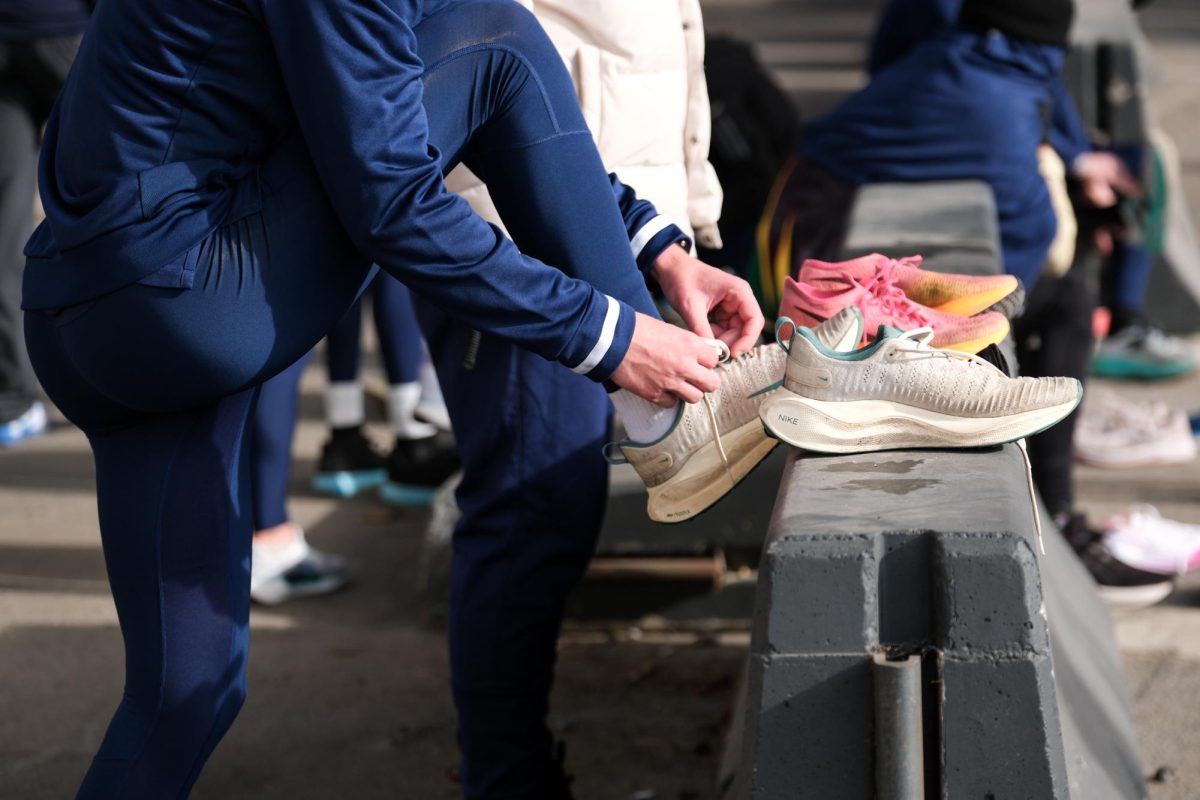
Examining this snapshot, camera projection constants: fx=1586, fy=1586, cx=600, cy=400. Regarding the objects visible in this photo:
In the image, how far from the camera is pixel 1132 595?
420cm

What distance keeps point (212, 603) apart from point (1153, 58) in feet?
44.4

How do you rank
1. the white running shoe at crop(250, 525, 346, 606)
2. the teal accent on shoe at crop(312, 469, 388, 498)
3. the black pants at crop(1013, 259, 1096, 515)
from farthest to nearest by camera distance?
the teal accent on shoe at crop(312, 469, 388, 498)
the black pants at crop(1013, 259, 1096, 515)
the white running shoe at crop(250, 525, 346, 606)

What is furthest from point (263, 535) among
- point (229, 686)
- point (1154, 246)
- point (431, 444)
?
point (1154, 246)

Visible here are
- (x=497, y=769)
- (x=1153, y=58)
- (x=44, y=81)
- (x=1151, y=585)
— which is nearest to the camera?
(x=497, y=769)

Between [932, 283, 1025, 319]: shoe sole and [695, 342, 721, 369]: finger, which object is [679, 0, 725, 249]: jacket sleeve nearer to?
[932, 283, 1025, 319]: shoe sole

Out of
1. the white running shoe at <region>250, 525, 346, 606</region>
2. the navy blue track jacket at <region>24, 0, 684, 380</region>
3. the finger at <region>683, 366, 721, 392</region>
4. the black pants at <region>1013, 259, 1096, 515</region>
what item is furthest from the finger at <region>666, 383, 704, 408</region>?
the black pants at <region>1013, 259, 1096, 515</region>


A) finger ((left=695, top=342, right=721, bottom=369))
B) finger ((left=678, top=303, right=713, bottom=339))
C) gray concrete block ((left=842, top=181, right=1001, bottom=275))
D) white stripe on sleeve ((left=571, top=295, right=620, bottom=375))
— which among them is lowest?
gray concrete block ((left=842, top=181, right=1001, bottom=275))

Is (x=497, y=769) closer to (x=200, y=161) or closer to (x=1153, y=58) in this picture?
(x=200, y=161)

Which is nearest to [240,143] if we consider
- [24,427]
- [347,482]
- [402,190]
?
[402,190]

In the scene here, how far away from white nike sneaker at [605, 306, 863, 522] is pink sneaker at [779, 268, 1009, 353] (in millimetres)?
179

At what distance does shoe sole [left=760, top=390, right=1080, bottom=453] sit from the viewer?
2.30 metres

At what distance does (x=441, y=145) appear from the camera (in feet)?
6.95

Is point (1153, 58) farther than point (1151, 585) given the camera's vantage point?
Yes

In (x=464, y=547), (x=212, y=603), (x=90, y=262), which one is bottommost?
(x=464, y=547)
